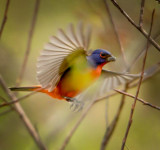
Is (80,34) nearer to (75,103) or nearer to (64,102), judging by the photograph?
(75,103)

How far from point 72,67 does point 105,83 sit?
50cm

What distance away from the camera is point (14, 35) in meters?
5.07

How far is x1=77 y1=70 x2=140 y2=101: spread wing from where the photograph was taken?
2861mm

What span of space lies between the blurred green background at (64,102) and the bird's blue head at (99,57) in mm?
461

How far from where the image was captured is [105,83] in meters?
3.00

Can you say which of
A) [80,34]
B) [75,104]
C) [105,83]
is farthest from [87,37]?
[105,83]

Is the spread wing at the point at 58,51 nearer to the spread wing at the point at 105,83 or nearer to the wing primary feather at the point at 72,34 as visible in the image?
the wing primary feather at the point at 72,34

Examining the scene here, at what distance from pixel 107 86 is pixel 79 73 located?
40cm

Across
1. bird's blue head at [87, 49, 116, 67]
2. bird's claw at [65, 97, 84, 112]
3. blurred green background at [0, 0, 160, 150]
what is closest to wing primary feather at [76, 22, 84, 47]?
bird's blue head at [87, 49, 116, 67]

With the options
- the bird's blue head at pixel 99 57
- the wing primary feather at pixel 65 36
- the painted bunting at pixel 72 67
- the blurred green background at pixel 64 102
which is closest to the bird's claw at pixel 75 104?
the painted bunting at pixel 72 67

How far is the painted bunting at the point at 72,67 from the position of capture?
2232mm

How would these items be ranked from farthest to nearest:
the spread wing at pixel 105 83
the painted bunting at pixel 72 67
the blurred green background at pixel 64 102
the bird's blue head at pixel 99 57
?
the blurred green background at pixel 64 102 < the spread wing at pixel 105 83 < the bird's blue head at pixel 99 57 < the painted bunting at pixel 72 67

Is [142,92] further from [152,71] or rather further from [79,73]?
[79,73]

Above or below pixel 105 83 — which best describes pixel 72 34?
above
